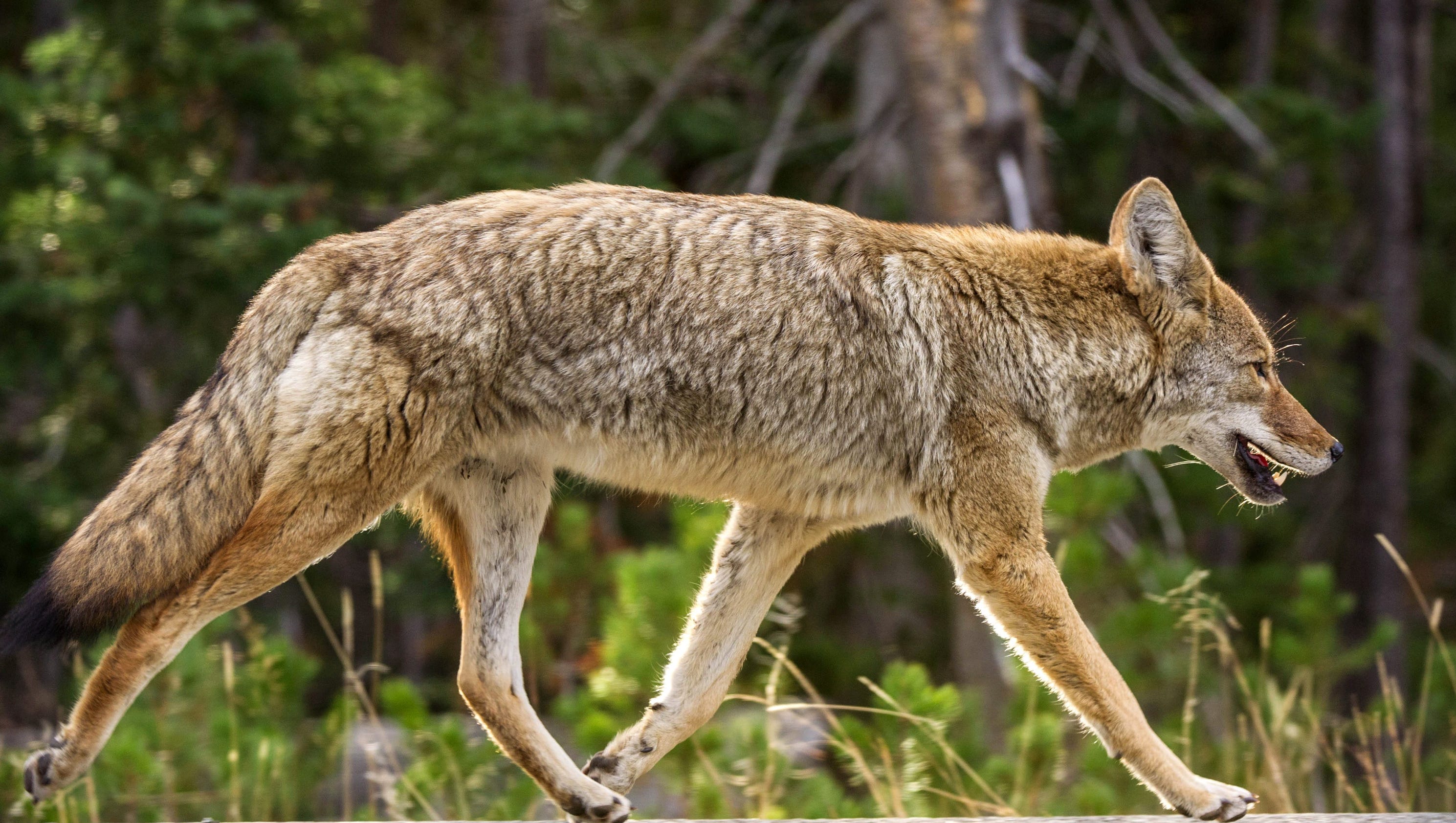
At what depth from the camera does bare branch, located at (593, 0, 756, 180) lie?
11711 mm

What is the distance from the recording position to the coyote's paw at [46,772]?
4250 mm

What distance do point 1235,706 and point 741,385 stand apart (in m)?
7.16

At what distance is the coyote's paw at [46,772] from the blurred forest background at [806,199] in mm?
900

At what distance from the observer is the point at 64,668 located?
13758mm

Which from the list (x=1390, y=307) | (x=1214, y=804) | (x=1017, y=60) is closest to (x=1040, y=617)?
(x=1214, y=804)

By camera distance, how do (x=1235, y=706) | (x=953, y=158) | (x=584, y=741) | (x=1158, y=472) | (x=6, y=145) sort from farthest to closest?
1. (x=1158, y=472)
2. (x=6, y=145)
3. (x=1235, y=706)
4. (x=953, y=158)
5. (x=584, y=741)

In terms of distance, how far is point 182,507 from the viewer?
4309 millimetres

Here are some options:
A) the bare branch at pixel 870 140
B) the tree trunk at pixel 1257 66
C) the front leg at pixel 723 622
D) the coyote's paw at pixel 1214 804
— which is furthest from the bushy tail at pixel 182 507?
the tree trunk at pixel 1257 66

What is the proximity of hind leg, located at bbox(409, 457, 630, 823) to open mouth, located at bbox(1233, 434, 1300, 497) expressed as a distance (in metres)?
2.45

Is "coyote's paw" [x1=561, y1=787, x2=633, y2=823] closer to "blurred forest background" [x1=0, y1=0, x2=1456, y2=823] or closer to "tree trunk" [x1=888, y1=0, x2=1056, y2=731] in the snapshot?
"blurred forest background" [x1=0, y1=0, x2=1456, y2=823]

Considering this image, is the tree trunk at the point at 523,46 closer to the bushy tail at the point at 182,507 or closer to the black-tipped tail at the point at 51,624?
the bushy tail at the point at 182,507

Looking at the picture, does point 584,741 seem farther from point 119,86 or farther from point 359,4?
point 359,4

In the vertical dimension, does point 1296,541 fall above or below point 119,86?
below

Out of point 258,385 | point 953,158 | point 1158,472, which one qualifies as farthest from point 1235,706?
point 258,385
